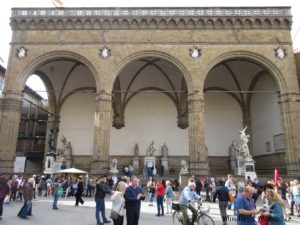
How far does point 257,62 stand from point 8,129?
16.0 meters

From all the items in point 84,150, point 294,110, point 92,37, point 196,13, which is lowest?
point 84,150

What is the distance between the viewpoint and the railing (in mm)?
18000

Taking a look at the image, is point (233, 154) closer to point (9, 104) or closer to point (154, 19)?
point (154, 19)

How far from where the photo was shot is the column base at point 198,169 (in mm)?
15719

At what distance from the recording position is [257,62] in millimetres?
17547

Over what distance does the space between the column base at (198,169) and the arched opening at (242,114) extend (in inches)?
229

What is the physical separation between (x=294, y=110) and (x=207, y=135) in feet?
25.2

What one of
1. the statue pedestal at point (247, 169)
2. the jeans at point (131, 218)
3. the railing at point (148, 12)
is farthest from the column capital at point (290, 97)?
the jeans at point (131, 218)

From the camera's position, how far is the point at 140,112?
23.3 metres

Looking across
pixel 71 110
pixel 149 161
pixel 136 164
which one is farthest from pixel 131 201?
pixel 71 110

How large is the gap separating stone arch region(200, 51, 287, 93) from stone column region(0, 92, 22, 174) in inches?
464

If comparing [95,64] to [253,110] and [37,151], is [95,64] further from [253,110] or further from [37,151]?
[37,151]

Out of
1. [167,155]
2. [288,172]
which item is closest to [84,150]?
[167,155]

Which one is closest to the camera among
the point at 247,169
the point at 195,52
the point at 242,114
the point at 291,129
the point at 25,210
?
the point at 25,210
